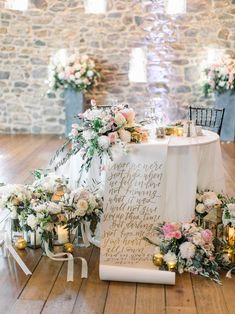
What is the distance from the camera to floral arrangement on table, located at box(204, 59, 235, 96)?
7938 millimetres

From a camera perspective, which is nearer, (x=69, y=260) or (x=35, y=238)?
(x=69, y=260)

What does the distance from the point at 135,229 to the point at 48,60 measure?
19.2 feet

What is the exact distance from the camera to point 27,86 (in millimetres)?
8883

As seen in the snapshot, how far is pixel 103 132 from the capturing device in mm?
3492

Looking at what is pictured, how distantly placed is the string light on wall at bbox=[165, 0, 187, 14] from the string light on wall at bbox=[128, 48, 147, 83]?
808mm

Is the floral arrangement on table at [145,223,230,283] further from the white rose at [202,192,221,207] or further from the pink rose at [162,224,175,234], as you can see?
the white rose at [202,192,221,207]

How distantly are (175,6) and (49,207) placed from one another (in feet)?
19.1

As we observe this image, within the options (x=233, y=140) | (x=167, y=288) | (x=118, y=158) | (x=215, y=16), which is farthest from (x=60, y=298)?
(x=215, y=16)

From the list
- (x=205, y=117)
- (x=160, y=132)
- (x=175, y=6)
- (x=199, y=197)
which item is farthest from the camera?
(x=175, y=6)

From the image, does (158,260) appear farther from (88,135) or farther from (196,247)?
(88,135)

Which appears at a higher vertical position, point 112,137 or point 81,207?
point 112,137

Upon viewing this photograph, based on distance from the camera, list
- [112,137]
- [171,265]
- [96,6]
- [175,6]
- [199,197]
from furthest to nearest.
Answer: [96,6], [175,6], [199,197], [112,137], [171,265]

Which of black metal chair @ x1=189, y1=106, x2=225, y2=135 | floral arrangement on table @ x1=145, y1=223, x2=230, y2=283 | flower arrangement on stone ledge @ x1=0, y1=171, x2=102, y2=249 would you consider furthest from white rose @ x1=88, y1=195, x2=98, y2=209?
black metal chair @ x1=189, y1=106, x2=225, y2=135

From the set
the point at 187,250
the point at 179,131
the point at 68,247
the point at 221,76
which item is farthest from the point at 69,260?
the point at 221,76
